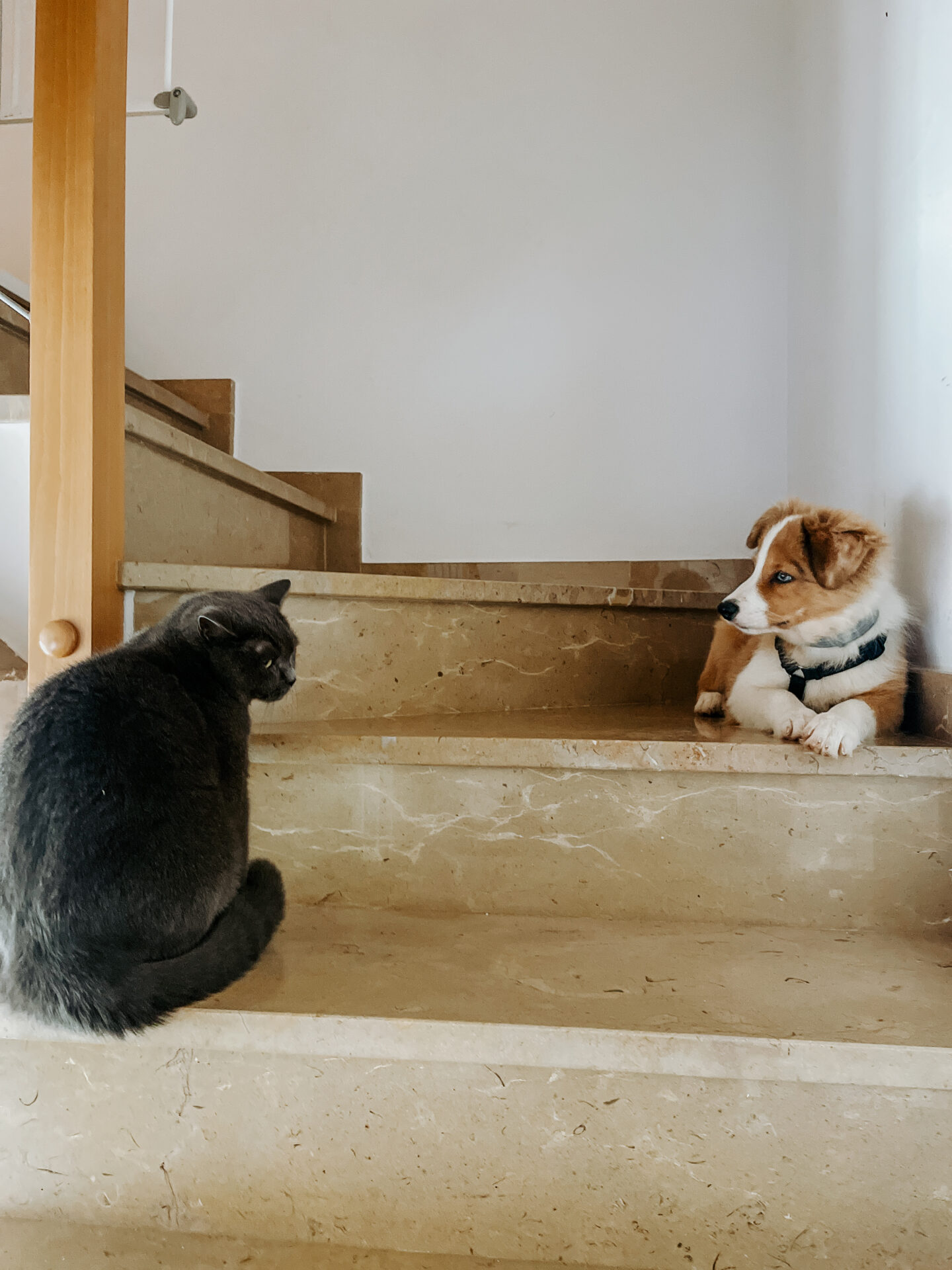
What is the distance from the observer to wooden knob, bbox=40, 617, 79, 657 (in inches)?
36.5

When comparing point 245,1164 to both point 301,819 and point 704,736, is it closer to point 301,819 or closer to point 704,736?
point 301,819

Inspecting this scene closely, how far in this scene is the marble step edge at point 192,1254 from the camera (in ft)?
2.48

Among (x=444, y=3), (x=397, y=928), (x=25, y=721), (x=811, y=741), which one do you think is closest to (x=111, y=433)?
(x=25, y=721)

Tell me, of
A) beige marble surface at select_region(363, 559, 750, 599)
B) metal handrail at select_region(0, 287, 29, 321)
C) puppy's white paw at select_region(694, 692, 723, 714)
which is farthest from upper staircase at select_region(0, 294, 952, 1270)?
beige marble surface at select_region(363, 559, 750, 599)

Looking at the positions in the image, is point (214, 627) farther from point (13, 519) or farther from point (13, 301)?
point (13, 301)

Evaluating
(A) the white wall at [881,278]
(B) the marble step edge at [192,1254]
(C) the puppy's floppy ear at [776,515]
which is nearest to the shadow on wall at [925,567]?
(A) the white wall at [881,278]

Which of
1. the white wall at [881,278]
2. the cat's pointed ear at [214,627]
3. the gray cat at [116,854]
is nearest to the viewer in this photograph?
the gray cat at [116,854]

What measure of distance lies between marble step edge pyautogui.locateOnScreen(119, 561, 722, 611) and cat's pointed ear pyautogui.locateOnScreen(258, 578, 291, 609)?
0.39 ft

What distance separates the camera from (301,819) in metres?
1.00

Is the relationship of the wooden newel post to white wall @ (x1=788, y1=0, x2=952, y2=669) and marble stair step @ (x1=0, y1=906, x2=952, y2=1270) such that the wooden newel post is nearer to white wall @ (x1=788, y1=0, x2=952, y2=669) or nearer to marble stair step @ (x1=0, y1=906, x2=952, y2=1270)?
marble stair step @ (x1=0, y1=906, x2=952, y2=1270)

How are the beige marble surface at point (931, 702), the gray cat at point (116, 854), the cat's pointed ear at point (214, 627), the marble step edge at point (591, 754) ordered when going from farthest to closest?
the beige marble surface at point (931, 702) < the marble step edge at point (591, 754) < the cat's pointed ear at point (214, 627) < the gray cat at point (116, 854)

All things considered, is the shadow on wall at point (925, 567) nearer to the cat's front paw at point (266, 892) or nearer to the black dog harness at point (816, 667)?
the black dog harness at point (816, 667)

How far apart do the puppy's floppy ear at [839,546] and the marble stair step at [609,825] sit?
10.5 inches

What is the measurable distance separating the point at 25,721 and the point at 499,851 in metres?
0.59
